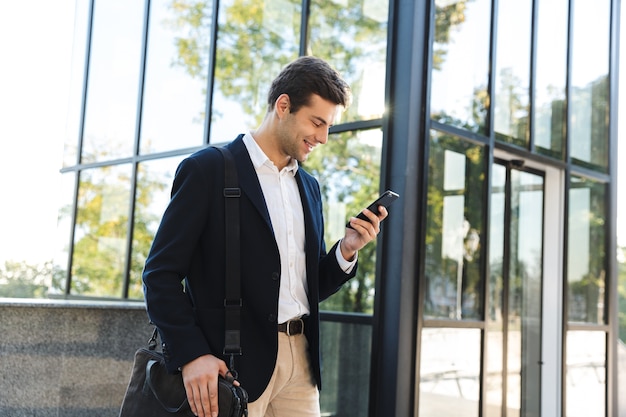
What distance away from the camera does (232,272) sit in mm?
2070

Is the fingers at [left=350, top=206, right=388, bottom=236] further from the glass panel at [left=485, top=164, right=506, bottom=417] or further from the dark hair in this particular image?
the glass panel at [left=485, top=164, right=506, bottom=417]

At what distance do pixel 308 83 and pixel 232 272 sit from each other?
26.0 inches

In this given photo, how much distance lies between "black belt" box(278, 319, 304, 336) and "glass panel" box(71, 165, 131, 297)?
5845 millimetres

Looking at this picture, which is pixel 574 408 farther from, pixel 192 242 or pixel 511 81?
pixel 192 242

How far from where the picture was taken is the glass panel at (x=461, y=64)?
5.57 m

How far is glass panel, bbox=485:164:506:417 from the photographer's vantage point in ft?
19.9

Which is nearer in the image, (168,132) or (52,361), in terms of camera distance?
(52,361)

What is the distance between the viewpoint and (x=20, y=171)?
9.28 metres

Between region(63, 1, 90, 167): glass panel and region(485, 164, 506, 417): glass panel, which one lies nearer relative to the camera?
region(485, 164, 506, 417): glass panel

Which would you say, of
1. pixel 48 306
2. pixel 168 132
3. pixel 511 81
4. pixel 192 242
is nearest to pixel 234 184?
pixel 192 242

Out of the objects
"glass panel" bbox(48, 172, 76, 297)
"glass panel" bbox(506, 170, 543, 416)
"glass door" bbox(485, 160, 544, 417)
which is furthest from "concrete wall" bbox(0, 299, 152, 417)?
"glass panel" bbox(48, 172, 76, 297)

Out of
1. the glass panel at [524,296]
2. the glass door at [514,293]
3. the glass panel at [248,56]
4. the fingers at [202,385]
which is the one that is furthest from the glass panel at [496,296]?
the fingers at [202,385]

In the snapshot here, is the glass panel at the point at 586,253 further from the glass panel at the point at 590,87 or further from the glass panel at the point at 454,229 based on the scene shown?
the glass panel at the point at 454,229

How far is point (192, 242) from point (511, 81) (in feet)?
16.9
